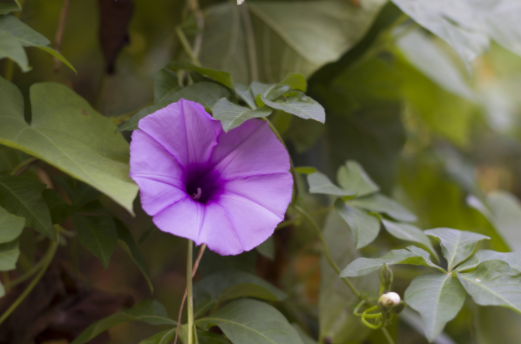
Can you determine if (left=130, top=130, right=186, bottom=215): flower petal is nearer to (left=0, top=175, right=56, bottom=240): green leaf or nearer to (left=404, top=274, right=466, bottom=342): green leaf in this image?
(left=0, top=175, right=56, bottom=240): green leaf

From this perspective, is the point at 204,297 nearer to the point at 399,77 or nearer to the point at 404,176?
the point at 399,77

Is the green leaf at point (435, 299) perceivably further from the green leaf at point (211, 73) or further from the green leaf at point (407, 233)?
the green leaf at point (211, 73)

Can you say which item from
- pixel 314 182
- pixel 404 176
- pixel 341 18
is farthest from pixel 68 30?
pixel 404 176

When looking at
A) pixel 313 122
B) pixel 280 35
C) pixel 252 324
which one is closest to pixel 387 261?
pixel 252 324

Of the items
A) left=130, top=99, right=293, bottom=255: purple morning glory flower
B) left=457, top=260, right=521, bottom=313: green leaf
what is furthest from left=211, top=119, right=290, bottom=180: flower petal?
left=457, top=260, right=521, bottom=313: green leaf

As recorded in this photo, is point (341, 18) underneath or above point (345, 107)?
above

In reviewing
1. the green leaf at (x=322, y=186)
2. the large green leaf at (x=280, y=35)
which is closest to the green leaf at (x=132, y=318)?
the green leaf at (x=322, y=186)

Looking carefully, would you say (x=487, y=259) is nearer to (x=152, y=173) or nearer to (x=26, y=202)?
(x=152, y=173)
